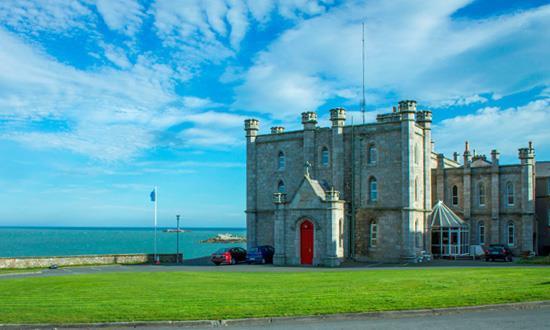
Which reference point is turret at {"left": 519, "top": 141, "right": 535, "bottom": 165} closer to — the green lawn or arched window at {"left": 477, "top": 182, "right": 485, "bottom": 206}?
arched window at {"left": 477, "top": 182, "right": 485, "bottom": 206}

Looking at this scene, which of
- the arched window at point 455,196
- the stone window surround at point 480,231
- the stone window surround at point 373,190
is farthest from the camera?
the arched window at point 455,196

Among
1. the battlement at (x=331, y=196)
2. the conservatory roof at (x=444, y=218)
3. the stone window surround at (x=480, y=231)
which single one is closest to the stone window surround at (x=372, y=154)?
the battlement at (x=331, y=196)

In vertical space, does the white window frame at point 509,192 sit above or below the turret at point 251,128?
below

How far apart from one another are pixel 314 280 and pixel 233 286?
4041 millimetres

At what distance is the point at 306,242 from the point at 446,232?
41.9ft

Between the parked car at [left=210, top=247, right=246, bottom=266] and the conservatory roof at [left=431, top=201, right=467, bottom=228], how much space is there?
15949 mm

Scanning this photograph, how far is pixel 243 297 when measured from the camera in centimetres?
1867

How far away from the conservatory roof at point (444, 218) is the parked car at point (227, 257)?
1595 centimetres

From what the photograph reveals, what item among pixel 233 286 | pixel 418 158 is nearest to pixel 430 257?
pixel 418 158

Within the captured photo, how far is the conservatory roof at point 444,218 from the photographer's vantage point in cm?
4703

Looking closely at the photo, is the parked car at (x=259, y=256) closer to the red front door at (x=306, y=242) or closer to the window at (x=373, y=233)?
the red front door at (x=306, y=242)

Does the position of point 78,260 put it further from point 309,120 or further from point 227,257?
point 309,120

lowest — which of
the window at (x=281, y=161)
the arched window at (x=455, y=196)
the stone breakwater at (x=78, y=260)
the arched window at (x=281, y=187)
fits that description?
the stone breakwater at (x=78, y=260)

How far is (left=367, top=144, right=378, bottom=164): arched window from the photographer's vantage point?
149ft
